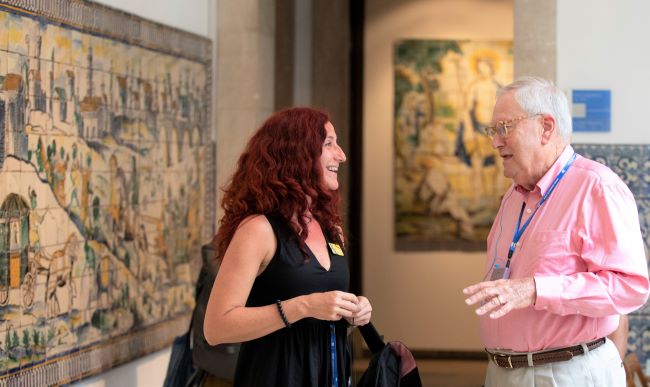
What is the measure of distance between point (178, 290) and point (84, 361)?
1.27m

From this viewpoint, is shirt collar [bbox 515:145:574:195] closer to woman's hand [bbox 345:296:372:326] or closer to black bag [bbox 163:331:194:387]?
woman's hand [bbox 345:296:372:326]

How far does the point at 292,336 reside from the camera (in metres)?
3.26

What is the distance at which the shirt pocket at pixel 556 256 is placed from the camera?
3.22 metres

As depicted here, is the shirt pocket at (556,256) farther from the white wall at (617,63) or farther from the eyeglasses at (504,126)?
the white wall at (617,63)

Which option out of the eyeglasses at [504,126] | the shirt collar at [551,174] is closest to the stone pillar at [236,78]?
the eyeglasses at [504,126]

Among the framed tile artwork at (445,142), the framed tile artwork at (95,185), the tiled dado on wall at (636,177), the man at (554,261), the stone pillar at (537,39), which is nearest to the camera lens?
the man at (554,261)

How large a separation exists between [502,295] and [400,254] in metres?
7.11

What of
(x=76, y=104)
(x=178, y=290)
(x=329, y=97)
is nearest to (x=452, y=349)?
(x=329, y=97)

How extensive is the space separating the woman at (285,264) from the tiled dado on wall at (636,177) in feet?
9.20

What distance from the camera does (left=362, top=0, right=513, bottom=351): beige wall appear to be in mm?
10023

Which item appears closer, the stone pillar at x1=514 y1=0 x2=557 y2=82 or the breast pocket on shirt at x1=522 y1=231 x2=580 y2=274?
the breast pocket on shirt at x1=522 y1=231 x2=580 y2=274

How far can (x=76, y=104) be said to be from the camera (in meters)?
4.85

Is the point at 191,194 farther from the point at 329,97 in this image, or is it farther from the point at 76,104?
the point at 329,97

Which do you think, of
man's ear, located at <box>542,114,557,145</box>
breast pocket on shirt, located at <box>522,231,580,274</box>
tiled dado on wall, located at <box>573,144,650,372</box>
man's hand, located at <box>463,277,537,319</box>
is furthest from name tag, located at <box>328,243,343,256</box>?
tiled dado on wall, located at <box>573,144,650,372</box>
